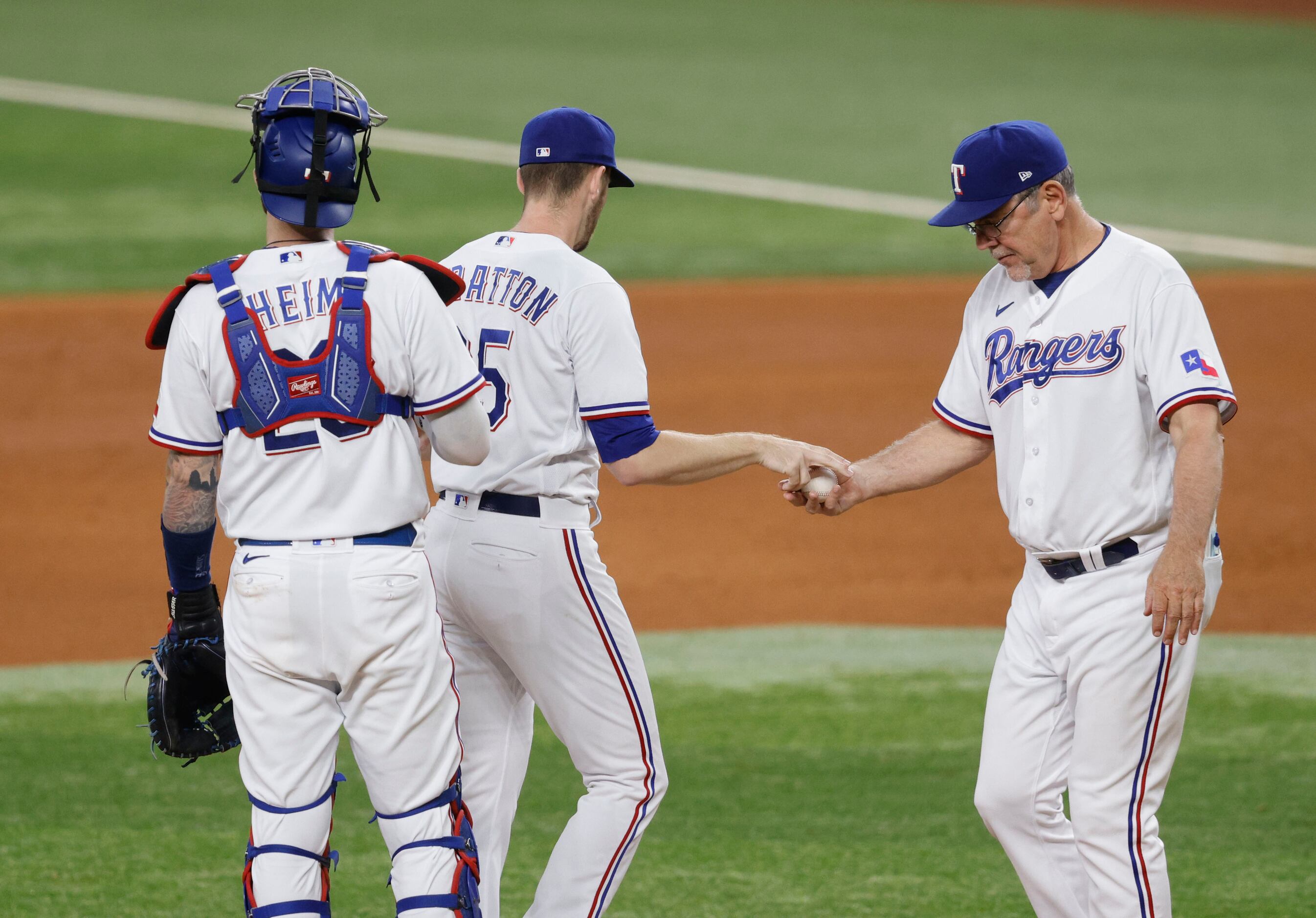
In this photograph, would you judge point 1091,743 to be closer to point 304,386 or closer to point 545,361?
point 545,361

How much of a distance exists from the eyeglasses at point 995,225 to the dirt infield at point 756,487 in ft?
13.2

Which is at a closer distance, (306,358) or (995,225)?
(306,358)

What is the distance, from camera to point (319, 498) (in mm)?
3232

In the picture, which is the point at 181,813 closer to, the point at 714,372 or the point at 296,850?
the point at 296,850

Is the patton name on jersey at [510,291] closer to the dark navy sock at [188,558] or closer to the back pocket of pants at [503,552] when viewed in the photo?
the back pocket of pants at [503,552]

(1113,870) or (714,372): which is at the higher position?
(1113,870)

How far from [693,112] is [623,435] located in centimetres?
1747

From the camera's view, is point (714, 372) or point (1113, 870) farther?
point (714, 372)

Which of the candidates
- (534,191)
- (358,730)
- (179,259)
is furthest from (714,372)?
(358,730)

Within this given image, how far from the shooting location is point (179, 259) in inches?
583

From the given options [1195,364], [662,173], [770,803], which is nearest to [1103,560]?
[1195,364]

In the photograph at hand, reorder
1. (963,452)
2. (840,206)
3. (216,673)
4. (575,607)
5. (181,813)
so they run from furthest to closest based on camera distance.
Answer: (840,206) → (181,813) → (963,452) → (575,607) → (216,673)

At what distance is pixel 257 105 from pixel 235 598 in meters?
1.05

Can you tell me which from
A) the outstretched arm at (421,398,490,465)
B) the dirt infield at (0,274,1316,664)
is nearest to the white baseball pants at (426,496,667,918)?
the outstretched arm at (421,398,490,465)
